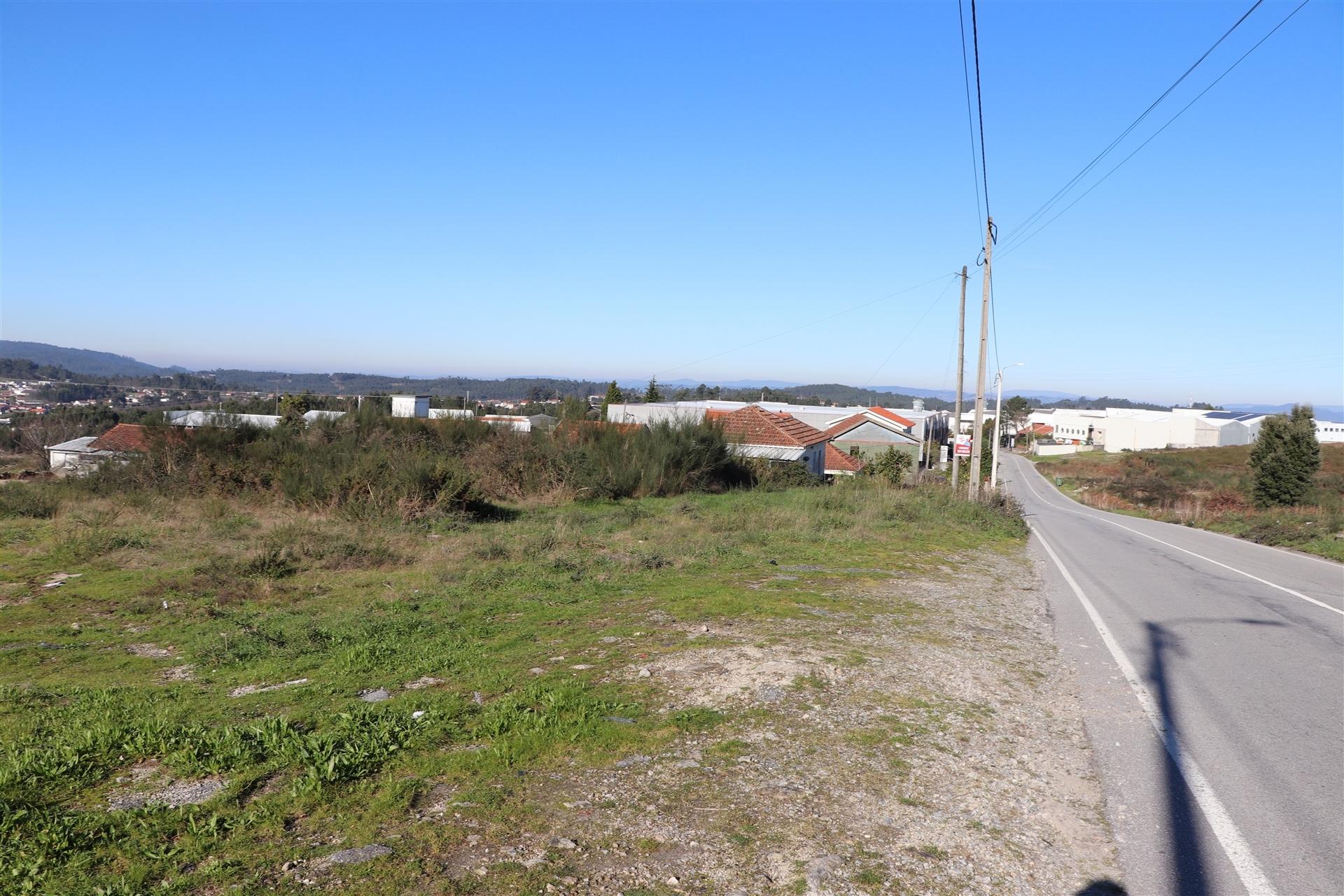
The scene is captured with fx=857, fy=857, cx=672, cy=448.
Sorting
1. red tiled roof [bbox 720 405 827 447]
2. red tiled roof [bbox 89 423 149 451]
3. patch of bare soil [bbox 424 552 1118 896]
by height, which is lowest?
patch of bare soil [bbox 424 552 1118 896]

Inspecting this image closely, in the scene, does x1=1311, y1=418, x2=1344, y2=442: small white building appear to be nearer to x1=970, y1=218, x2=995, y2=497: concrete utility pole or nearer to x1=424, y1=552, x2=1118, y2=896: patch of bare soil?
x1=970, y1=218, x2=995, y2=497: concrete utility pole

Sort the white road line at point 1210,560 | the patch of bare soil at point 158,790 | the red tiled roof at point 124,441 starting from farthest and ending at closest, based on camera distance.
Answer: the red tiled roof at point 124,441 → the white road line at point 1210,560 → the patch of bare soil at point 158,790

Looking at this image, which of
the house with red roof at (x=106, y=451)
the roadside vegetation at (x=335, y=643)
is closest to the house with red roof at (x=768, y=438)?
the roadside vegetation at (x=335, y=643)

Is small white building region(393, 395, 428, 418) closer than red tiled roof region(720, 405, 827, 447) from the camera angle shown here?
No

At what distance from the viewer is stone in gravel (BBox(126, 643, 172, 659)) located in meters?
8.11

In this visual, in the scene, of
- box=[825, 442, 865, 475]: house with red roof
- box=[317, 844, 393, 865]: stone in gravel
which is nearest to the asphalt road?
box=[317, 844, 393, 865]: stone in gravel

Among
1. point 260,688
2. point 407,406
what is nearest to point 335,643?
point 260,688

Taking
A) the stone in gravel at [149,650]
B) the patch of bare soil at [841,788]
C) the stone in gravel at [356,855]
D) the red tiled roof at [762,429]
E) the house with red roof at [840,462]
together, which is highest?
the red tiled roof at [762,429]

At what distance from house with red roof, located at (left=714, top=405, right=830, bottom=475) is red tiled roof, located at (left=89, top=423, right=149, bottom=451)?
1742cm

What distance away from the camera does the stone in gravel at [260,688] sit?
673cm

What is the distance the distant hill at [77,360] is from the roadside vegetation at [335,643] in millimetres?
80732

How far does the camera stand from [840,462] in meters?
45.6

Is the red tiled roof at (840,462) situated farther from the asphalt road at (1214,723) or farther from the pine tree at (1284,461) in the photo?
the asphalt road at (1214,723)

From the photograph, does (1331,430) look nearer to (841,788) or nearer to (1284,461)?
(1284,461)
